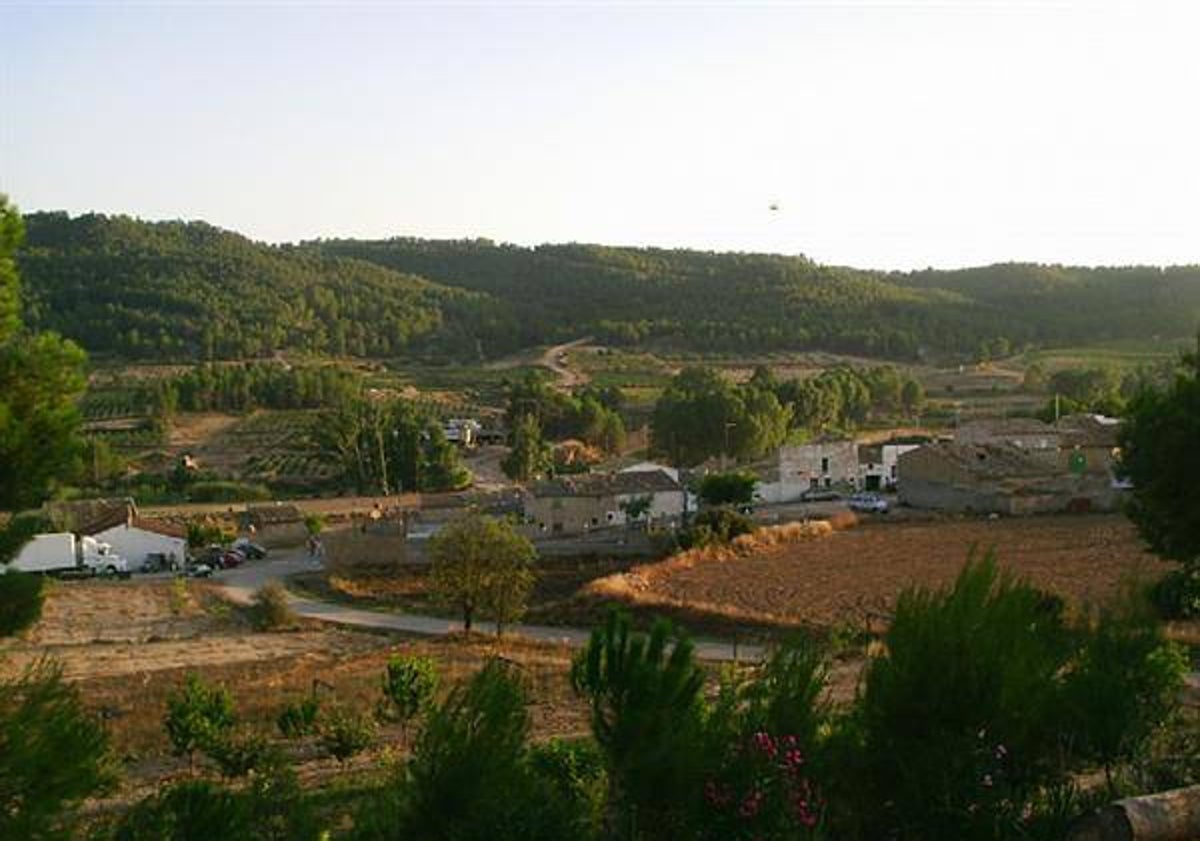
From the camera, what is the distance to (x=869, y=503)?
182 feet

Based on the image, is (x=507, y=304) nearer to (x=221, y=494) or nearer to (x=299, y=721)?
(x=221, y=494)

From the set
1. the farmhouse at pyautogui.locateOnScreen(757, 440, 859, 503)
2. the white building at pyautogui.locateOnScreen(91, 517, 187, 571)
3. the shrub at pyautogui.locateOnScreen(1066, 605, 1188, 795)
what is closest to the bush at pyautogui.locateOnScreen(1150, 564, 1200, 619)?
the shrub at pyautogui.locateOnScreen(1066, 605, 1188, 795)

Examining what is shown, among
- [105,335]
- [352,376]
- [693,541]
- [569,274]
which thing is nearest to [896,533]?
[693,541]

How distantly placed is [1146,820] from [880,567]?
32070mm

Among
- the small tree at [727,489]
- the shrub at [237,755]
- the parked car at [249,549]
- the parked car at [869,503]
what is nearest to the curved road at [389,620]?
the parked car at [249,549]

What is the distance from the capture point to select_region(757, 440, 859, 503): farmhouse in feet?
198

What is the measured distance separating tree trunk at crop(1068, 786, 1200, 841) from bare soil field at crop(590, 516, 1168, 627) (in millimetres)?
20685

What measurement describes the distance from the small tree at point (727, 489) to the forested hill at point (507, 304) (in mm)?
61275

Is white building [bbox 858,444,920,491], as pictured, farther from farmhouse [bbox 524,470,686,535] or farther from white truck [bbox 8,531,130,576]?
white truck [bbox 8,531,130,576]

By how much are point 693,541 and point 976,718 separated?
3564cm

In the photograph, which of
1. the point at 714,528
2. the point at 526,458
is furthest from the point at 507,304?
the point at 714,528

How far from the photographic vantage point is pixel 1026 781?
864 centimetres

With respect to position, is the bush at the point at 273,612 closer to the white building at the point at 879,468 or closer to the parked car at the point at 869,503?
the parked car at the point at 869,503

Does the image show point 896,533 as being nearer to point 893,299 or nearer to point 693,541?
point 693,541
